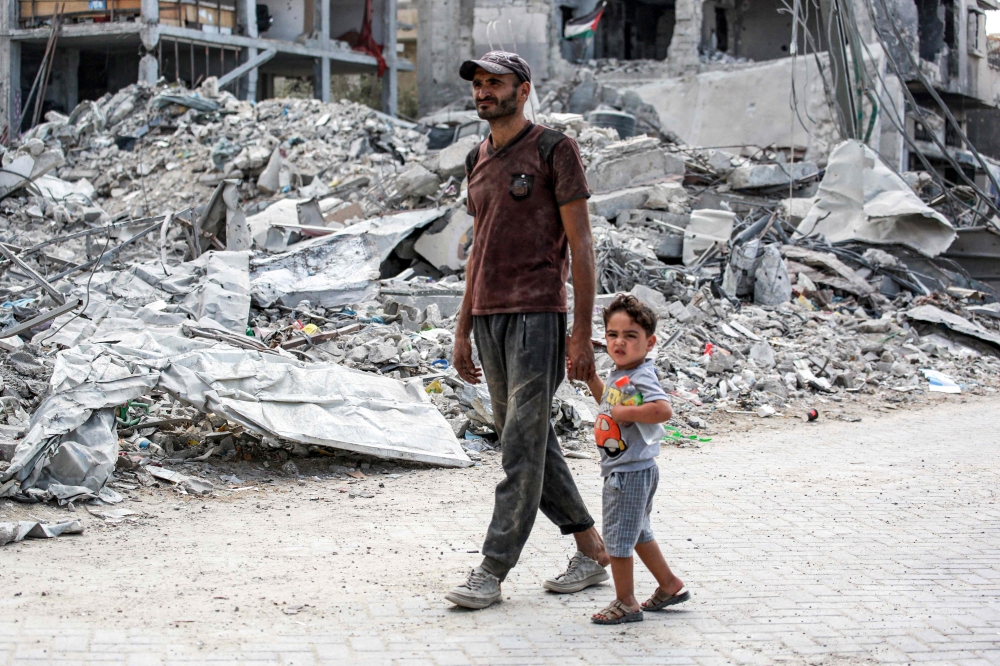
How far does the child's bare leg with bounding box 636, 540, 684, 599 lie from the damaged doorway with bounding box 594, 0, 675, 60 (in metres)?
31.2

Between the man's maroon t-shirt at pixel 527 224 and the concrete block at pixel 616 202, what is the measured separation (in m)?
11.1

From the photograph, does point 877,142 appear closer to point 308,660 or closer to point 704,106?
point 704,106

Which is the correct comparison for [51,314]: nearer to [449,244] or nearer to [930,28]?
[449,244]

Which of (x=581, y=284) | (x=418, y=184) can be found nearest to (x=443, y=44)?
(x=418, y=184)

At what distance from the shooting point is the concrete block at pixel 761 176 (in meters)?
16.6

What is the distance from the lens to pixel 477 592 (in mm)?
3244

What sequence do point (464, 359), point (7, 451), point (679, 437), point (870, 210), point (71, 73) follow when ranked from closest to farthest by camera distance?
point (464, 359), point (7, 451), point (679, 437), point (870, 210), point (71, 73)

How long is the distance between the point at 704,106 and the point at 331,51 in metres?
10.5

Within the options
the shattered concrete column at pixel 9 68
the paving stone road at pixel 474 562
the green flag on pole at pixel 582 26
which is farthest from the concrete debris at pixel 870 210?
the shattered concrete column at pixel 9 68

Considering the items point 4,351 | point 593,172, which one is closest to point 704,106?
point 593,172

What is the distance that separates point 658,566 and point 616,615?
0.75 ft

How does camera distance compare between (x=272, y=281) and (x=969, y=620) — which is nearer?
(x=969, y=620)

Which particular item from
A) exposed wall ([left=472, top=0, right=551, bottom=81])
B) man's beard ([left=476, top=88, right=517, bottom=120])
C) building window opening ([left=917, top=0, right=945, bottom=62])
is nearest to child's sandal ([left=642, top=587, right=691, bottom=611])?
man's beard ([left=476, top=88, right=517, bottom=120])

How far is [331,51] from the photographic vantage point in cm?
2775
